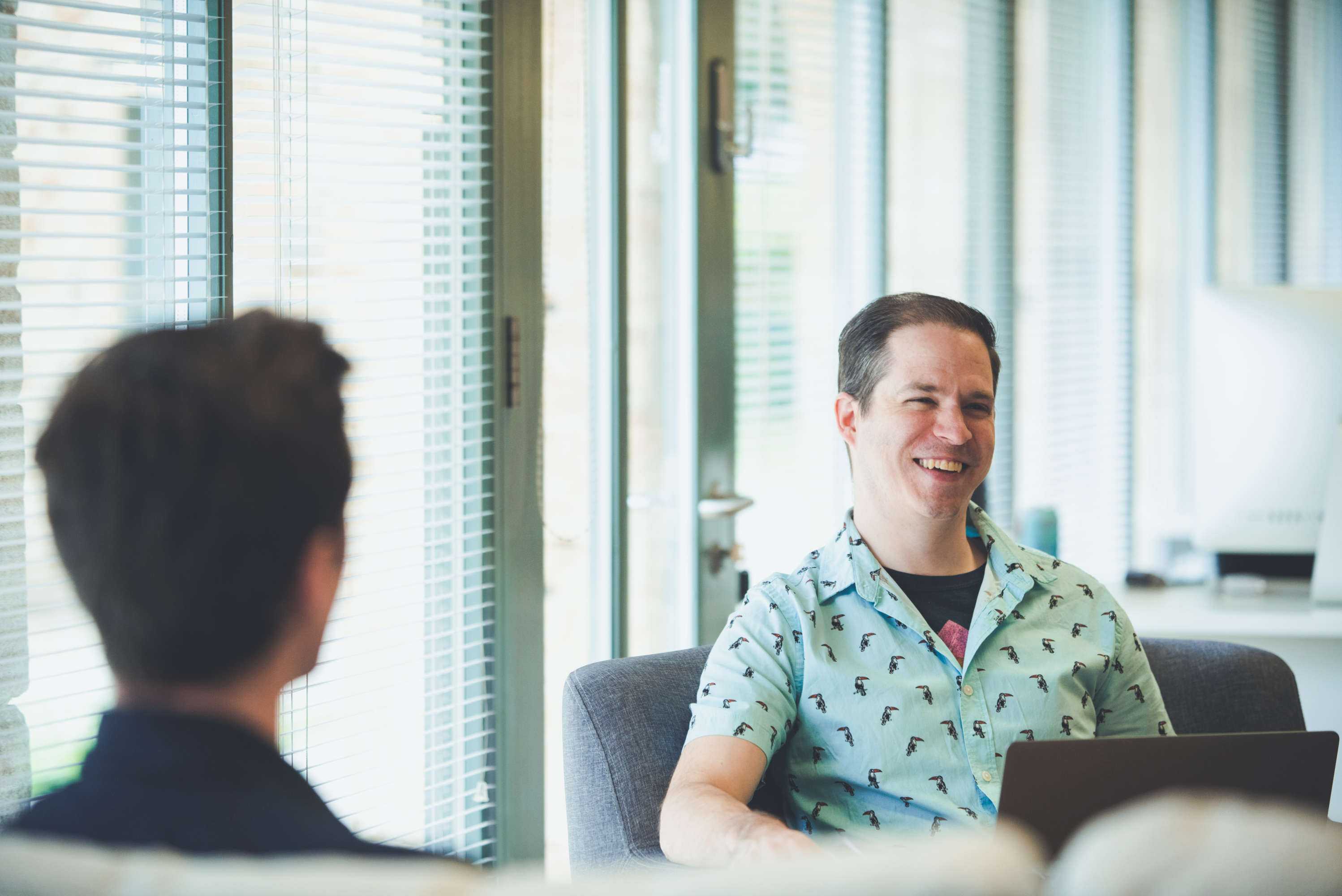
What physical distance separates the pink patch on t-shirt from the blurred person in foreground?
1.02 metres

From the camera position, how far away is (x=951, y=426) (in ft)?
5.07

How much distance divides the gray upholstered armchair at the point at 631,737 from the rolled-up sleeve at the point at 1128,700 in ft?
0.56

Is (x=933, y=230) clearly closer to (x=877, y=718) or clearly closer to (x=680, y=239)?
(x=680, y=239)

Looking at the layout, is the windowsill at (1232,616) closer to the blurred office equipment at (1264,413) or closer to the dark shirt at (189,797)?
the blurred office equipment at (1264,413)

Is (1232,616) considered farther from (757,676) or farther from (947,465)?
(757,676)

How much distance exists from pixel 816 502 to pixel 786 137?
2.91 feet

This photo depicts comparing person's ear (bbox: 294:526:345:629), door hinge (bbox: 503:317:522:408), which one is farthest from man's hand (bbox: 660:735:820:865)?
door hinge (bbox: 503:317:522:408)

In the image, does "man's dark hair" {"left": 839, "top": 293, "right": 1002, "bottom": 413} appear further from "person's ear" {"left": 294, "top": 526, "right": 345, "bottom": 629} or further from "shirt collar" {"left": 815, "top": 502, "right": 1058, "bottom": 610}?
"person's ear" {"left": 294, "top": 526, "right": 345, "bottom": 629}

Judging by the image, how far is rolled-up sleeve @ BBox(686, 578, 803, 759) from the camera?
4.61 feet

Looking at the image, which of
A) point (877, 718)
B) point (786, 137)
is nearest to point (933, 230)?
point (786, 137)

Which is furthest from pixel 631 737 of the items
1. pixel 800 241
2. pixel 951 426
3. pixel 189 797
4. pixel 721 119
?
pixel 800 241

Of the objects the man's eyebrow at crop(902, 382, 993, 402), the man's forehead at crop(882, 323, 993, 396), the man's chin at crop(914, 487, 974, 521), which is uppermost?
the man's forehead at crop(882, 323, 993, 396)

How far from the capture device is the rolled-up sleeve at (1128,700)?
5.10ft

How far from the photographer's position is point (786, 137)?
9.04 ft
